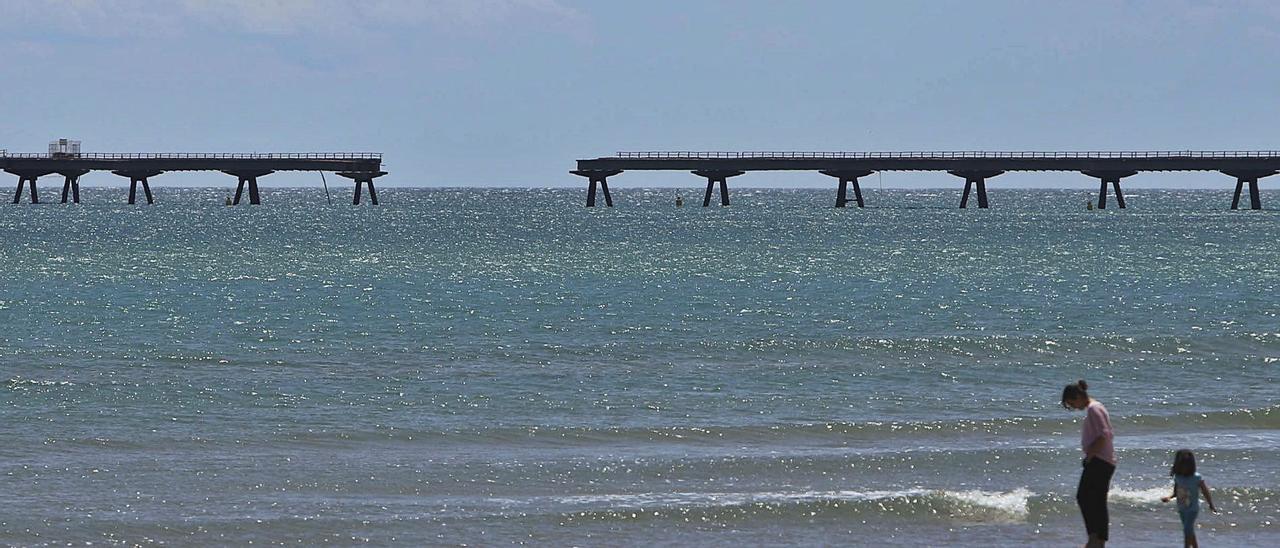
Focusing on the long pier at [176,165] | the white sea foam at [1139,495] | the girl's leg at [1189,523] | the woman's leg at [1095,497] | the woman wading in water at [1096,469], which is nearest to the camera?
the girl's leg at [1189,523]

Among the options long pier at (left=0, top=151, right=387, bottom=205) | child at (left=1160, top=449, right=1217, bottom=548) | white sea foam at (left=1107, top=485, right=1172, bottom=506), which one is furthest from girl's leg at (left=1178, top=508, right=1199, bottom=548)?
long pier at (left=0, top=151, right=387, bottom=205)

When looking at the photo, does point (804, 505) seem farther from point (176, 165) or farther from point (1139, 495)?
point (176, 165)

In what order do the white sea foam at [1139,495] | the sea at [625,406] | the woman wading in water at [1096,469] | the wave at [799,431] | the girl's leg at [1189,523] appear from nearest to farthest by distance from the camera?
the girl's leg at [1189,523] → the woman wading in water at [1096,469] → the sea at [625,406] → the white sea foam at [1139,495] → the wave at [799,431]

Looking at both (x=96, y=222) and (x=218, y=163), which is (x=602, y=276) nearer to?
(x=96, y=222)

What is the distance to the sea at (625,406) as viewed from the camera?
1672 cm

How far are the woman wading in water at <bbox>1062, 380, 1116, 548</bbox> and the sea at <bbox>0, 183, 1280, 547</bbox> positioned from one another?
1.46 metres

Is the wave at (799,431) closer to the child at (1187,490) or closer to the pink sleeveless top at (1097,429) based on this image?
the pink sleeveless top at (1097,429)

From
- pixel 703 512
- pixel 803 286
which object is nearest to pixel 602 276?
pixel 803 286

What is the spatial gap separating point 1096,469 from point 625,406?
35.6 feet

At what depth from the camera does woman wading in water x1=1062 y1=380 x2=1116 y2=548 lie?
13883mm

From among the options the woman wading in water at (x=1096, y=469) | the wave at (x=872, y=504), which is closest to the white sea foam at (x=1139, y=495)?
the wave at (x=872, y=504)

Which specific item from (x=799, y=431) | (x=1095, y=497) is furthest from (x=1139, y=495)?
(x=799, y=431)

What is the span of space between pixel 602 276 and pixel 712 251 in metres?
18.7

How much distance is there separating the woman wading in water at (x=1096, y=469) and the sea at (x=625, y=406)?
1.46 metres
